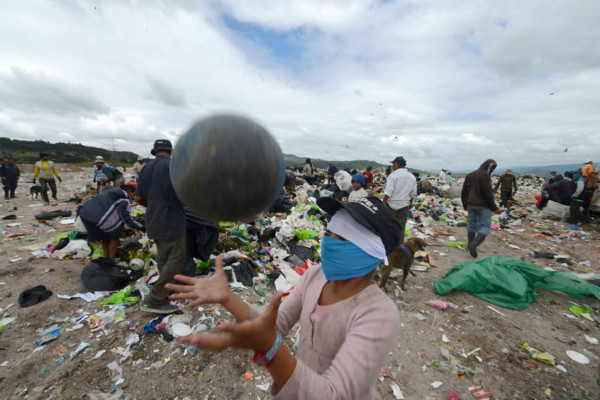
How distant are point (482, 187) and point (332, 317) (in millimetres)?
6174

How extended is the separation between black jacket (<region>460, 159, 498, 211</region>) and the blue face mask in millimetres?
5890

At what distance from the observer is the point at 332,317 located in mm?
1316

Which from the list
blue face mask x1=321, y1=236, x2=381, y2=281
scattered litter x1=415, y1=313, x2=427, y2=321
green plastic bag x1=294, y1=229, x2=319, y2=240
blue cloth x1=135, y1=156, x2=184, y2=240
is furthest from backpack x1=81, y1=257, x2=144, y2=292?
scattered litter x1=415, y1=313, x2=427, y2=321

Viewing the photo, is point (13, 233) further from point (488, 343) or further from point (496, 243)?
point (496, 243)

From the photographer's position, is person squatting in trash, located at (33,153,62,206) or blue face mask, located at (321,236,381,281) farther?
person squatting in trash, located at (33,153,62,206)

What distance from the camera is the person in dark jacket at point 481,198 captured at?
18.7 ft

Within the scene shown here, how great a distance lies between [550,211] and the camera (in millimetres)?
10750

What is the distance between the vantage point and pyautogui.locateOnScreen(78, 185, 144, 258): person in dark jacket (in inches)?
175

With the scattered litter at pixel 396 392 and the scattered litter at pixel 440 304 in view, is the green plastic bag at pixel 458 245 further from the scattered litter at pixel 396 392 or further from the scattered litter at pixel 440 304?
the scattered litter at pixel 396 392

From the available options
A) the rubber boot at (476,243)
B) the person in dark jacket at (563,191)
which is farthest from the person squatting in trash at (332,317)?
the person in dark jacket at (563,191)

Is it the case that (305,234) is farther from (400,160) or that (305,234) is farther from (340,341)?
(340,341)

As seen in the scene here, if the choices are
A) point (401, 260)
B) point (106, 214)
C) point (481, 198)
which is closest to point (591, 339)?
point (401, 260)

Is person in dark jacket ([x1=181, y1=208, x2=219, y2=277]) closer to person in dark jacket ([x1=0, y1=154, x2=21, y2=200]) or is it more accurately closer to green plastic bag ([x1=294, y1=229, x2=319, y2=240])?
green plastic bag ([x1=294, y1=229, x2=319, y2=240])

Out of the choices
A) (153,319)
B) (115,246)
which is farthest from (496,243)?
(115,246)
